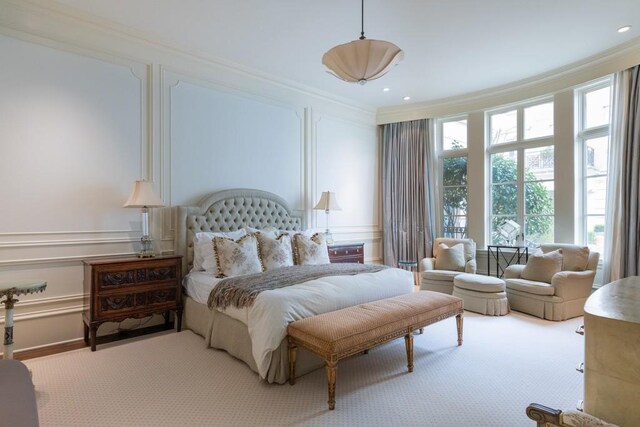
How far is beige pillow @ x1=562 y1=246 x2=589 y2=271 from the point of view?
4.54 m

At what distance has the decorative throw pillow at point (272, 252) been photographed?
416cm

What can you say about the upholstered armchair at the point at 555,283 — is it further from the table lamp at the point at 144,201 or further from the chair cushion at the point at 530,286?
the table lamp at the point at 144,201

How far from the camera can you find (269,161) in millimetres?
5230

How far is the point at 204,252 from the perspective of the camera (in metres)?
4.03

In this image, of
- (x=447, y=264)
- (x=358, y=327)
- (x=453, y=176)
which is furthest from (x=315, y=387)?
(x=453, y=176)

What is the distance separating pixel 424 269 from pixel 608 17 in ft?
12.3

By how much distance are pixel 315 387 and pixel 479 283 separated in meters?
2.89

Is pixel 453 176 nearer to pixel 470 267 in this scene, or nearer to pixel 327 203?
pixel 470 267

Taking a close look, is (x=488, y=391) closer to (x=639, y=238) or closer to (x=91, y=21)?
(x=639, y=238)

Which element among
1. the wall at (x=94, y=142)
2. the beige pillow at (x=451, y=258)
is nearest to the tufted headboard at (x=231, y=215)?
the wall at (x=94, y=142)

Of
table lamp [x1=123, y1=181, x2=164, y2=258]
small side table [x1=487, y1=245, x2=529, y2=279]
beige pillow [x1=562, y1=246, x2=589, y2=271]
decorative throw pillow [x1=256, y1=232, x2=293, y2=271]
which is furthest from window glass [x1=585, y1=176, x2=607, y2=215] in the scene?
table lamp [x1=123, y1=181, x2=164, y2=258]

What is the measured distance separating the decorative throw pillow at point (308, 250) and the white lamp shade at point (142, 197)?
70.2 inches

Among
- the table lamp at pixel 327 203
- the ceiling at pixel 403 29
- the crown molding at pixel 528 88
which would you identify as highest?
the ceiling at pixel 403 29

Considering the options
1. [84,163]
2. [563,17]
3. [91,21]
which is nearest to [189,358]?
[84,163]
